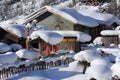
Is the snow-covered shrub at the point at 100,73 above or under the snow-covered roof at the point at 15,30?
under

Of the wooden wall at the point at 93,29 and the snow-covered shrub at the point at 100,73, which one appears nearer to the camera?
the snow-covered shrub at the point at 100,73

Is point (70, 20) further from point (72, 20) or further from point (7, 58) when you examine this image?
point (7, 58)

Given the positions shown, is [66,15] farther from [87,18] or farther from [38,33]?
[38,33]

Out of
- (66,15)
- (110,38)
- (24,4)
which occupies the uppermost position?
(24,4)

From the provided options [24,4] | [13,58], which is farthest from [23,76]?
[24,4]

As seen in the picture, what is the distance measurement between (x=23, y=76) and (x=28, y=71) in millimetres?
1561

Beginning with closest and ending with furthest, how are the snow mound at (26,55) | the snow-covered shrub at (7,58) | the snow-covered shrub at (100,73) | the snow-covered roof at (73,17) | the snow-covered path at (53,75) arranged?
1. the snow-covered shrub at (100,73)
2. the snow-covered shrub at (7,58)
3. the snow-covered path at (53,75)
4. the snow mound at (26,55)
5. the snow-covered roof at (73,17)

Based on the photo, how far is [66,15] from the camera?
45.2 meters

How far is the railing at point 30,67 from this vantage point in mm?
21172

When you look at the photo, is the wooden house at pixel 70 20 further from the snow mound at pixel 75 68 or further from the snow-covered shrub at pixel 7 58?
the snow-covered shrub at pixel 7 58

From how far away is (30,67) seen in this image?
23422 millimetres

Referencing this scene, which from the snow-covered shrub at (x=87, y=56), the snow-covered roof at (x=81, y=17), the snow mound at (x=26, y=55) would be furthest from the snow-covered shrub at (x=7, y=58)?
the snow-covered roof at (x=81, y=17)

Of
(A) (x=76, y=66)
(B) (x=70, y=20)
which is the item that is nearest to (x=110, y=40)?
(B) (x=70, y=20)

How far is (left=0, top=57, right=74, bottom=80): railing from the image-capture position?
21172 millimetres
